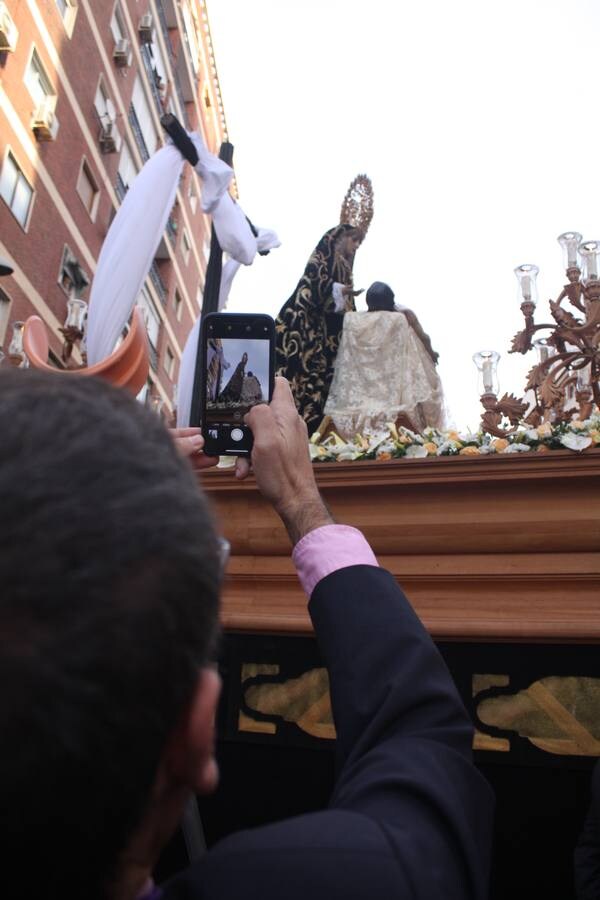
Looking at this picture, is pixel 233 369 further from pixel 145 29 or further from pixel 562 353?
pixel 145 29

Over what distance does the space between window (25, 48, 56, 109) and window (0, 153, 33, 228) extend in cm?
164

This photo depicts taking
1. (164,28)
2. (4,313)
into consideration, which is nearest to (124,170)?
(164,28)

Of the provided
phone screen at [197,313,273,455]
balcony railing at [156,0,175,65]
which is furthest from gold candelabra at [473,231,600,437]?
balcony railing at [156,0,175,65]

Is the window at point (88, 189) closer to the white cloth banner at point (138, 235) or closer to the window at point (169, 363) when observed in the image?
the window at point (169, 363)

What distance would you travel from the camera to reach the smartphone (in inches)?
55.6

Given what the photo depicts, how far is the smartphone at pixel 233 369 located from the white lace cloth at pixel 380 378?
2.19 meters

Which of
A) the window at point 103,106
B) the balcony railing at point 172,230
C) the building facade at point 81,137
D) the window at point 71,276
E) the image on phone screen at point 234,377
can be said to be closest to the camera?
the image on phone screen at point 234,377

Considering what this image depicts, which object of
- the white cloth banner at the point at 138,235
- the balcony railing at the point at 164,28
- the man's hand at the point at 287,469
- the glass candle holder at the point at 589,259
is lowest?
the man's hand at the point at 287,469

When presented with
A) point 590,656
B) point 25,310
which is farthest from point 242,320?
point 25,310

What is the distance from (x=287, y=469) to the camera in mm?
1083

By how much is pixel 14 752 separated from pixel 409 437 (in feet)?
7.14

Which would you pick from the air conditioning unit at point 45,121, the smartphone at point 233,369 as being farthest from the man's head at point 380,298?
the air conditioning unit at point 45,121

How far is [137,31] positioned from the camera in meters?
18.1

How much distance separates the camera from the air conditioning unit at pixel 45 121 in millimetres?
13094
